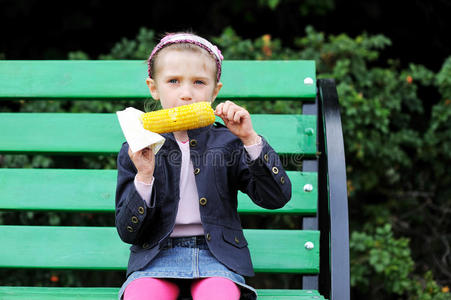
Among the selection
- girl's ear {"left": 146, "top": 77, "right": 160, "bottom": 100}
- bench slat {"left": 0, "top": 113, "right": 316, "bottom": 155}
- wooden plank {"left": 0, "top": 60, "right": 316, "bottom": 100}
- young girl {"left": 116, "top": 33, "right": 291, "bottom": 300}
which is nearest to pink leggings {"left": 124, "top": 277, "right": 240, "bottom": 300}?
young girl {"left": 116, "top": 33, "right": 291, "bottom": 300}

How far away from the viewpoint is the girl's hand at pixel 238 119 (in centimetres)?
172

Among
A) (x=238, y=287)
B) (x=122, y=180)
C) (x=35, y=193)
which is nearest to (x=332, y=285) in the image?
(x=238, y=287)

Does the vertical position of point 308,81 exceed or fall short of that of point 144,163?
it exceeds it

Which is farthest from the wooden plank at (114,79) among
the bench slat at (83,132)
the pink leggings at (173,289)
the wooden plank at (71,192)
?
the pink leggings at (173,289)

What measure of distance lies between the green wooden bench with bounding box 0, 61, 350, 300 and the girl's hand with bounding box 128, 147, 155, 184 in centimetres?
65

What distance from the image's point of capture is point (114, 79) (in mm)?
2432

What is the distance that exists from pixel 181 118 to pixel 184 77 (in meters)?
0.22

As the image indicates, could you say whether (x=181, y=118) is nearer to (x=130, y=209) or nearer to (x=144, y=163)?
(x=144, y=163)

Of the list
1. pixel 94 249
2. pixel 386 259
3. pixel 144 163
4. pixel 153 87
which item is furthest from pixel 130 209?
pixel 386 259

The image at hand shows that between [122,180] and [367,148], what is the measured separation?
1.87 m

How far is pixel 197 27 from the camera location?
13.8ft

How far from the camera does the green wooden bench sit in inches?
88.4

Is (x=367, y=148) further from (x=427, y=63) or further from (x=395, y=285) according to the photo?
(x=427, y=63)

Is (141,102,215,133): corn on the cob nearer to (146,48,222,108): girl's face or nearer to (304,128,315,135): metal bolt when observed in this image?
(146,48,222,108): girl's face
